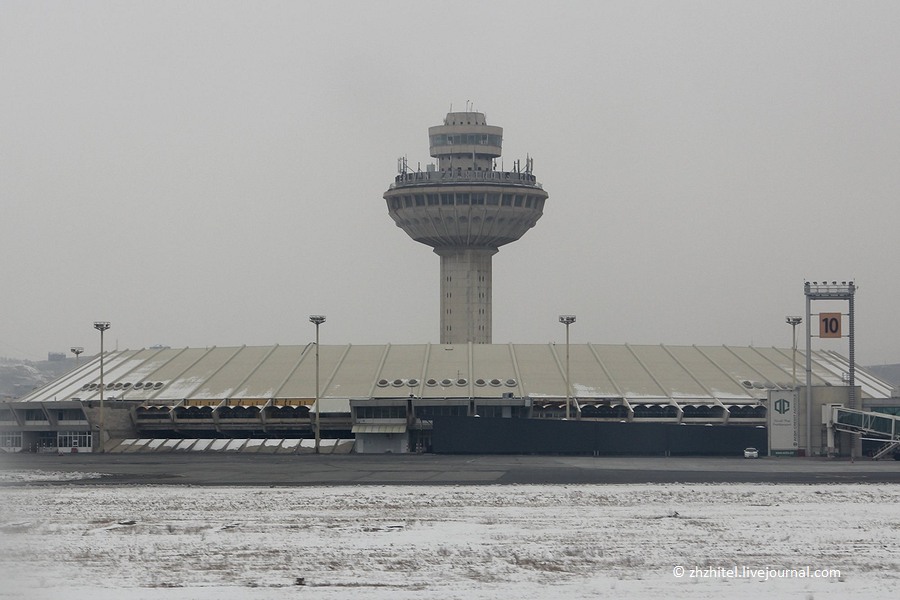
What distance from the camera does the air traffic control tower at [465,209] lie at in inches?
6919

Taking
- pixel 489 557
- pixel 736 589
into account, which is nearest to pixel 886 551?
pixel 736 589

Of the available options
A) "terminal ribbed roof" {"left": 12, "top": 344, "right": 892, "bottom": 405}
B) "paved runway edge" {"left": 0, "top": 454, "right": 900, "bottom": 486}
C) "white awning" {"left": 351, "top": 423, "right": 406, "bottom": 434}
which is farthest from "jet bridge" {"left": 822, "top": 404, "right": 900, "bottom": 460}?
"white awning" {"left": 351, "top": 423, "right": 406, "bottom": 434}

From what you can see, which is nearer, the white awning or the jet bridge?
the jet bridge

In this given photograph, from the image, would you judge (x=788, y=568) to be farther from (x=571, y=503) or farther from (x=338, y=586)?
(x=571, y=503)

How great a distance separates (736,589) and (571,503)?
21705 millimetres

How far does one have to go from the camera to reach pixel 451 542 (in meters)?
47.0

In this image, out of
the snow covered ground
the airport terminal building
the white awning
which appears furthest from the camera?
the airport terminal building

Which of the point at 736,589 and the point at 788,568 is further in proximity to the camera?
the point at 788,568

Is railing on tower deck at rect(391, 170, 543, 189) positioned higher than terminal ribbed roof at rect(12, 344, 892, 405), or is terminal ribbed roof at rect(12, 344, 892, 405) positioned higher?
railing on tower deck at rect(391, 170, 543, 189)

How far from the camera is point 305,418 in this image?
399 ft

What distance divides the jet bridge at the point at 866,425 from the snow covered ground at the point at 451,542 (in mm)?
23894

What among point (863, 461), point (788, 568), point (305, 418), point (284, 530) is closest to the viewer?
point (788, 568)

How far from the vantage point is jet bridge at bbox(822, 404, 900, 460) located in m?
89.8

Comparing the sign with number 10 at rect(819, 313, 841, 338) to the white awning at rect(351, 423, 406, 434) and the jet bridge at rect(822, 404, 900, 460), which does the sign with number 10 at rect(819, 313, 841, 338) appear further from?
the white awning at rect(351, 423, 406, 434)
